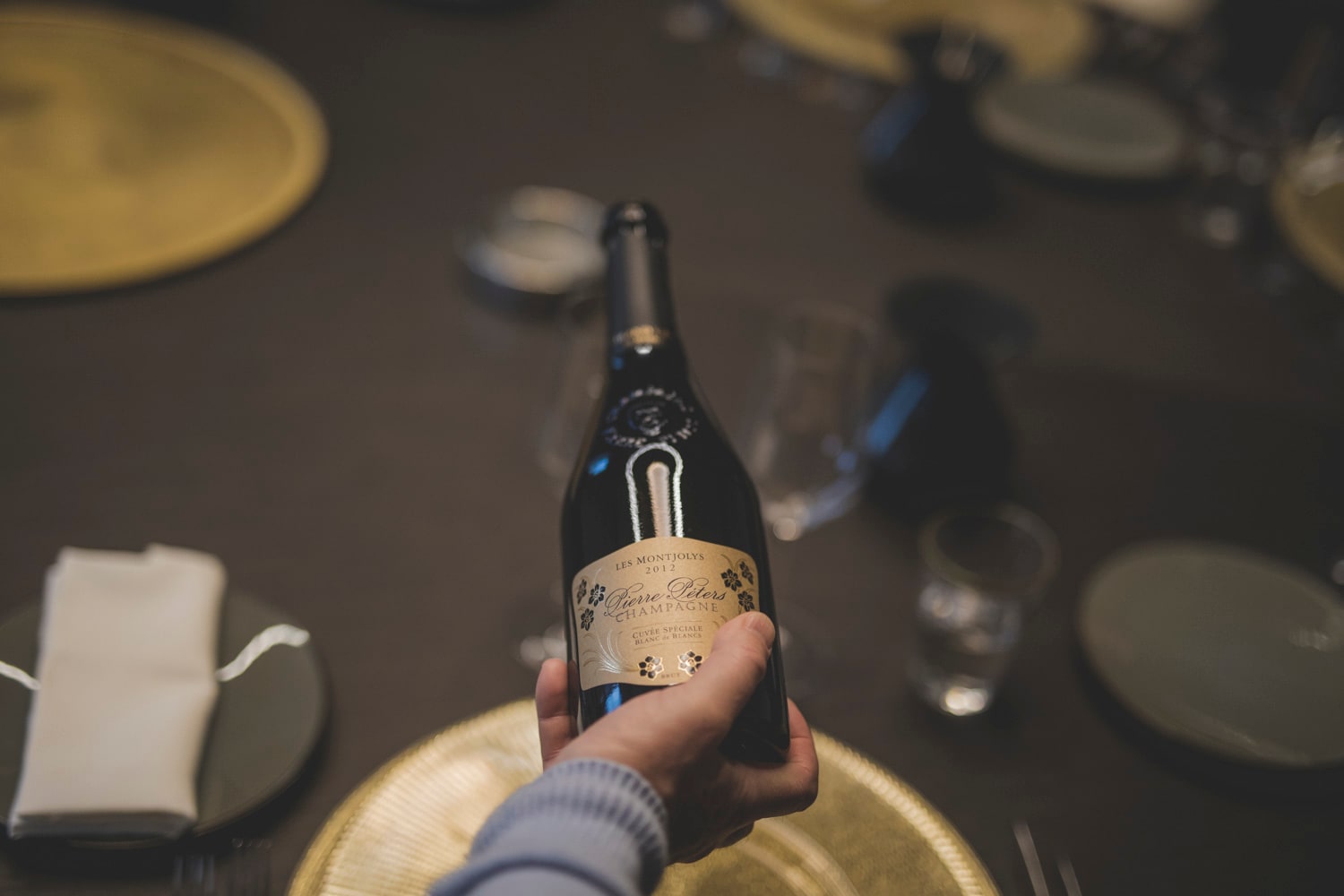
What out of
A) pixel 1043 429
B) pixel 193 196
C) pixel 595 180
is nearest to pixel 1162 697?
pixel 1043 429

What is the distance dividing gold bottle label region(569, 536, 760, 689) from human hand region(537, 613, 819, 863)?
0.7 inches

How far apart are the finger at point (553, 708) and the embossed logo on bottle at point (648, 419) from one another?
17cm

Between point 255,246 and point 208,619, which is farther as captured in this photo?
point 255,246

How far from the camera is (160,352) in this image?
3.31 feet

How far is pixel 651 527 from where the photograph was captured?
23.6 inches

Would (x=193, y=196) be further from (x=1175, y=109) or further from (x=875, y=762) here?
(x=1175, y=109)

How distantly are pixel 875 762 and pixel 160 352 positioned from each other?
72 cm

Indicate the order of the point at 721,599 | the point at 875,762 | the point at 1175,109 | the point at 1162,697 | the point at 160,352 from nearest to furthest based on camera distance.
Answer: the point at 721,599 → the point at 875,762 → the point at 1162,697 → the point at 160,352 → the point at 1175,109

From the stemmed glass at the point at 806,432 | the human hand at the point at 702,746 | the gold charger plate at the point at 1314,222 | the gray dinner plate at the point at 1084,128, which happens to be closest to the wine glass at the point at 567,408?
the stemmed glass at the point at 806,432

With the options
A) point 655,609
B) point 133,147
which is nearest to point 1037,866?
point 655,609

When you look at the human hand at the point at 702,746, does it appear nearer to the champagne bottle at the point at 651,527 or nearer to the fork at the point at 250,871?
the champagne bottle at the point at 651,527

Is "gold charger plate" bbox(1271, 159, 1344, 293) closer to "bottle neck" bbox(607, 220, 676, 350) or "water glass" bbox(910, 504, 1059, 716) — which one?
"water glass" bbox(910, 504, 1059, 716)

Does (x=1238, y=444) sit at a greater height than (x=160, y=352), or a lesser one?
lesser

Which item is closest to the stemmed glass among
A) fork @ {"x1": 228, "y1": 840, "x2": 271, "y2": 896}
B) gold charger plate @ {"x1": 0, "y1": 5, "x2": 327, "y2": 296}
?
fork @ {"x1": 228, "y1": 840, "x2": 271, "y2": 896}
